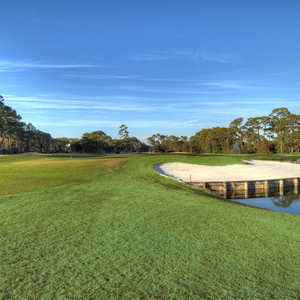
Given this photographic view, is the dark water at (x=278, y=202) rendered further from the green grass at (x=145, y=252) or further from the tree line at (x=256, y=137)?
the tree line at (x=256, y=137)

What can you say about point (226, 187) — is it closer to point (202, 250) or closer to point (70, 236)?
point (202, 250)

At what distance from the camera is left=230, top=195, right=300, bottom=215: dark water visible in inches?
396

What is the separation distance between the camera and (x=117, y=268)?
9.37 ft

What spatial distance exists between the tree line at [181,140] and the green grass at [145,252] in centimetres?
4295

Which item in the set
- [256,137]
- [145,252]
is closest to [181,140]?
[256,137]

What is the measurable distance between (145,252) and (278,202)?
11.0m

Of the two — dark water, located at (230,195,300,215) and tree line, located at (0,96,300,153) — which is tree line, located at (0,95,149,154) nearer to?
tree line, located at (0,96,300,153)

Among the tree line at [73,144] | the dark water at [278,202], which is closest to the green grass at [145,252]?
the dark water at [278,202]

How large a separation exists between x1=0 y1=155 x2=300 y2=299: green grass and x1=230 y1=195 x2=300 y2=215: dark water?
5344mm

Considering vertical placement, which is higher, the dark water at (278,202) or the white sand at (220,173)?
the white sand at (220,173)

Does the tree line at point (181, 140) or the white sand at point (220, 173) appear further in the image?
the tree line at point (181, 140)

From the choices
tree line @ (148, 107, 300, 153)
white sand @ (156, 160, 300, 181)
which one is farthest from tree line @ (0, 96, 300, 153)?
white sand @ (156, 160, 300, 181)

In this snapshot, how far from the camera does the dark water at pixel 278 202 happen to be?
1006cm

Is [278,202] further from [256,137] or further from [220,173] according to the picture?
[256,137]
